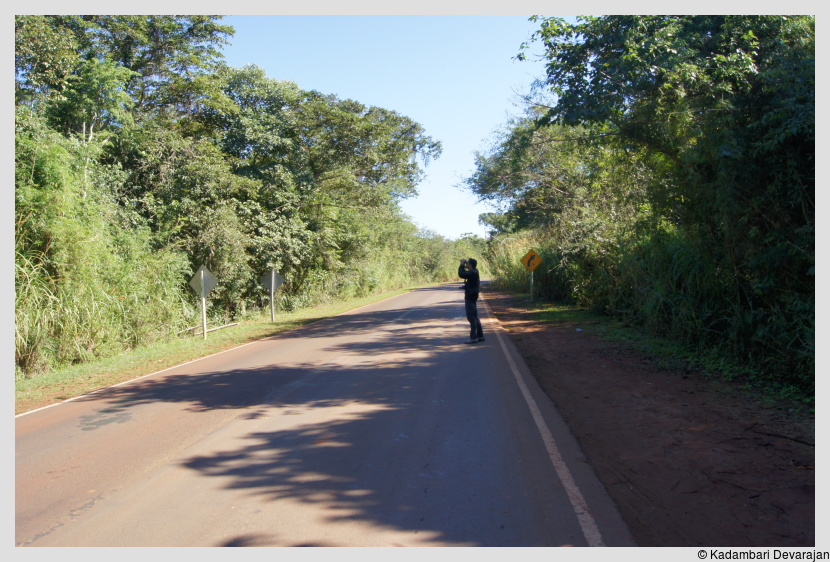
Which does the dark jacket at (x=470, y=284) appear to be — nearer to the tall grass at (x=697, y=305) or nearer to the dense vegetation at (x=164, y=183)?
the tall grass at (x=697, y=305)

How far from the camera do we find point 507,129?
23.4m

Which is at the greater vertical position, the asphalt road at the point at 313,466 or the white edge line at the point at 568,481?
the asphalt road at the point at 313,466

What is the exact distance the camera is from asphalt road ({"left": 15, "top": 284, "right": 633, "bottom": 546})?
4121mm

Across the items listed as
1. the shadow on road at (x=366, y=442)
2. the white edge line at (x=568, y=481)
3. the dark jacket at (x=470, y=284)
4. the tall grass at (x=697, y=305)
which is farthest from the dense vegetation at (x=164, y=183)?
the tall grass at (x=697, y=305)

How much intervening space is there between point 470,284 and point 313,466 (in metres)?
8.48

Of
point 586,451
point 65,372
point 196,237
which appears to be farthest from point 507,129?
point 586,451

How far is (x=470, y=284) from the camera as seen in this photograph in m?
13.4

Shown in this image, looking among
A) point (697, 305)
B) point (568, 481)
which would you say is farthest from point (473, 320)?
point (568, 481)

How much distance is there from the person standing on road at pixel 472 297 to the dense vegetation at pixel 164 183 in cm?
915

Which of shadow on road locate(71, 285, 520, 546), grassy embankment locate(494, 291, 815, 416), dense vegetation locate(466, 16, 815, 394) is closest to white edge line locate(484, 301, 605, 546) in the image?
shadow on road locate(71, 285, 520, 546)

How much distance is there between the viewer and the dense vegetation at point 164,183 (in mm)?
13391

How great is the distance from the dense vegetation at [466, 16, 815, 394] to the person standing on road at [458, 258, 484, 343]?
3.90m

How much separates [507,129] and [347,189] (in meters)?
11.9

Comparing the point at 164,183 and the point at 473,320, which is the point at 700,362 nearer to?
the point at 473,320
